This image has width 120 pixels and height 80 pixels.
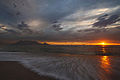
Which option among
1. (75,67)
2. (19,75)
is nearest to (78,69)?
(75,67)

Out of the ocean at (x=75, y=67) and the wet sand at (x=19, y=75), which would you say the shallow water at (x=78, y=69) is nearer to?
the ocean at (x=75, y=67)

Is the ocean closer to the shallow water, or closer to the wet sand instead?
the shallow water

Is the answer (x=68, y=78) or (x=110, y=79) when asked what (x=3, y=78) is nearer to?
(x=68, y=78)

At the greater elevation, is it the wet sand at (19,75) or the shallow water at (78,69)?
the wet sand at (19,75)

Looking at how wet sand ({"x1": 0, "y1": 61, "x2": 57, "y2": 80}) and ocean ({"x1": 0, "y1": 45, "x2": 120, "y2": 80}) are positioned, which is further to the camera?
ocean ({"x1": 0, "y1": 45, "x2": 120, "y2": 80})

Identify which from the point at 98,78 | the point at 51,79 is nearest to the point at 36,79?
the point at 51,79

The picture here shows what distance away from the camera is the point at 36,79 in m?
4.40

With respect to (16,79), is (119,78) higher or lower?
lower

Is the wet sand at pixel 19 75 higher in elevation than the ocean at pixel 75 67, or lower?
higher

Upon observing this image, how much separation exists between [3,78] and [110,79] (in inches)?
306

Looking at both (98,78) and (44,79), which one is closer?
(44,79)

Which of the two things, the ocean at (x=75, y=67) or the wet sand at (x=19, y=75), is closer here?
the wet sand at (x=19, y=75)

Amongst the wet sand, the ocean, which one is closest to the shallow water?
the ocean

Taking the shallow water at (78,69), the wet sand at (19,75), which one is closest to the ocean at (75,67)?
the shallow water at (78,69)
